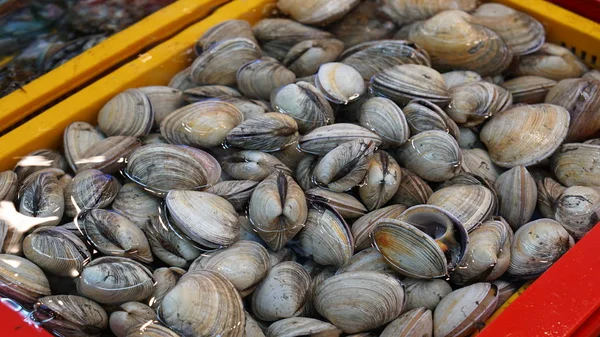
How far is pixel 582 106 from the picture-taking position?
1.83 metres

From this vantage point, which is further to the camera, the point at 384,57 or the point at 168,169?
the point at 384,57

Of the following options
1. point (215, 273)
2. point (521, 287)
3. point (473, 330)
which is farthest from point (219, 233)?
point (521, 287)

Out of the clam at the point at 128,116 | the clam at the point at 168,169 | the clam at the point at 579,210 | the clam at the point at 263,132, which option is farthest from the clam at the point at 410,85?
the clam at the point at 128,116

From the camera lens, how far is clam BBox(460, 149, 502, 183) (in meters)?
1.75

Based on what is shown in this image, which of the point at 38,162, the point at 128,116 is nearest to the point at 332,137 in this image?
the point at 128,116

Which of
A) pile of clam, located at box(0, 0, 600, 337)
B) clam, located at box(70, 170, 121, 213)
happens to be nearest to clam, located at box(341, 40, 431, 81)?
pile of clam, located at box(0, 0, 600, 337)

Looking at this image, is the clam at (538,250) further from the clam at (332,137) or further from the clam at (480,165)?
the clam at (332,137)

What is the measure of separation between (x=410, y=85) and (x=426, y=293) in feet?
2.07

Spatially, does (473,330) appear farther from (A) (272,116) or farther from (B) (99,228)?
(B) (99,228)

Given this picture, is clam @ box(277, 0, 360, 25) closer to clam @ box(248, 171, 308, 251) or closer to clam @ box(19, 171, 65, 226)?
clam @ box(248, 171, 308, 251)

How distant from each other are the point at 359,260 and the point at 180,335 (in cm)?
45

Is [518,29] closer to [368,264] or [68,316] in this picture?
[368,264]

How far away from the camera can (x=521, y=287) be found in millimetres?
1517

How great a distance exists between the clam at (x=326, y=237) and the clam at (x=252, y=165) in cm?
15
